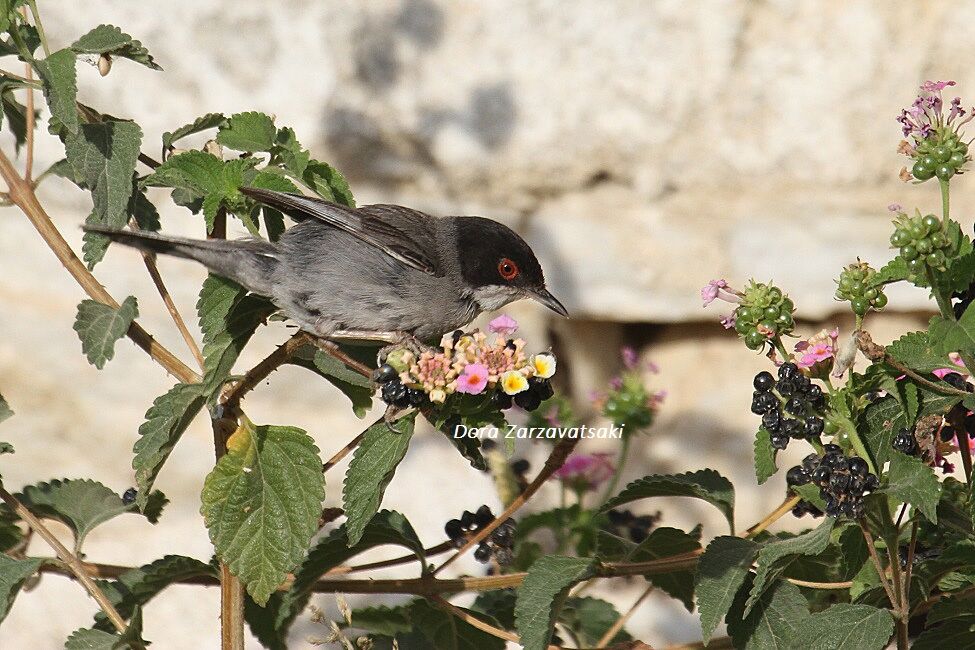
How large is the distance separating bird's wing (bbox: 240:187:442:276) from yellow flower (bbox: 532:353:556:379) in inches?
31.2

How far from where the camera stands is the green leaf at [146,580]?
8.37ft

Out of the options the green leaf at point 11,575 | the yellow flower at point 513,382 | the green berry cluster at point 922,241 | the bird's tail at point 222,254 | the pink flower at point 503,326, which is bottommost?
the green leaf at point 11,575

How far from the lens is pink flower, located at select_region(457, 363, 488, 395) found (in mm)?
2312

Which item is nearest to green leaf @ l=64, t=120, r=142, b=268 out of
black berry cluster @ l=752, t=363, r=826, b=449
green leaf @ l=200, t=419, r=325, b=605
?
green leaf @ l=200, t=419, r=325, b=605

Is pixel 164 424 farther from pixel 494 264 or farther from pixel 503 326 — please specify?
pixel 494 264

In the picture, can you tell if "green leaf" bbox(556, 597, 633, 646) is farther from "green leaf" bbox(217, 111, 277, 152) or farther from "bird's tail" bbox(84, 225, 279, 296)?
"green leaf" bbox(217, 111, 277, 152)

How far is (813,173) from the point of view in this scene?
5.34 meters

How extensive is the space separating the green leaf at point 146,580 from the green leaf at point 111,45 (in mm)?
1077

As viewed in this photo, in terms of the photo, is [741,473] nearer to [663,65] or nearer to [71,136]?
[663,65]

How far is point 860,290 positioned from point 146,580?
1.63 m

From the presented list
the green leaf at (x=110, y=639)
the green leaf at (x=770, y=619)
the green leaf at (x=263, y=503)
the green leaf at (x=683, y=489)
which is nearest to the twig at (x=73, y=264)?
the green leaf at (x=263, y=503)

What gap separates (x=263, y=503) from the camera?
2.43 meters

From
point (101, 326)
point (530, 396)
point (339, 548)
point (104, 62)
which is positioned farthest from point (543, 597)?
point (104, 62)

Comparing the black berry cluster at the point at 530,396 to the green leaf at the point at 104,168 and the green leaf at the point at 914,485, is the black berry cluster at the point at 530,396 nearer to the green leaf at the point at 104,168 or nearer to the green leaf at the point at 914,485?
the green leaf at the point at 914,485
